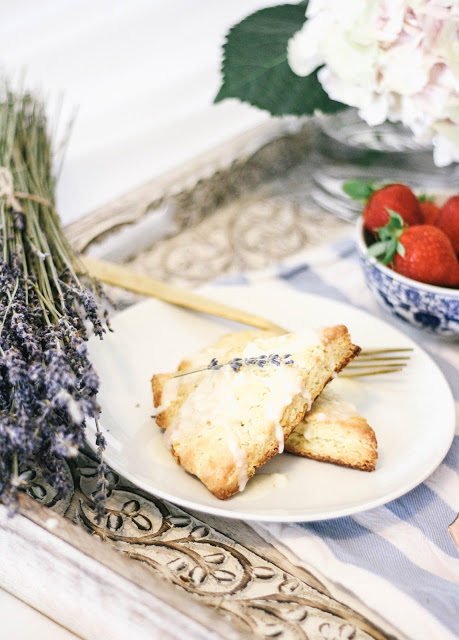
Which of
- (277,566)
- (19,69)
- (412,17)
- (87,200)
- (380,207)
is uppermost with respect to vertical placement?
(412,17)

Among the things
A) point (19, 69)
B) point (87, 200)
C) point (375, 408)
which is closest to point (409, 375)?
point (375, 408)

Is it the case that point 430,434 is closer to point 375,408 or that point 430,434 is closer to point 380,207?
point 375,408

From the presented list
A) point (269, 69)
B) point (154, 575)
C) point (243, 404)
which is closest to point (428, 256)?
point (243, 404)

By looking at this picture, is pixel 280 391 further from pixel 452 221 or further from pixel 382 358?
pixel 452 221

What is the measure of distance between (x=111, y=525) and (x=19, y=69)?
1392 mm

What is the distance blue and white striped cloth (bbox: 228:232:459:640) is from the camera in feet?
2.35

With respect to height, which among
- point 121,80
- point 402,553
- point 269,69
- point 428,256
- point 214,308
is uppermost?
point 269,69

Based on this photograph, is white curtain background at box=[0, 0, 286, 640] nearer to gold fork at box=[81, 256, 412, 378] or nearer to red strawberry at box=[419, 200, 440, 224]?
gold fork at box=[81, 256, 412, 378]

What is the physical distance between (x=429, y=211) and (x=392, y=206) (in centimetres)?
11

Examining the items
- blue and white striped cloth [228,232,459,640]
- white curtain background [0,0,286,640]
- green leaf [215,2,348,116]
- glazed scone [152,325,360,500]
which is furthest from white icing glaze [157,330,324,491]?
white curtain background [0,0,286,640]

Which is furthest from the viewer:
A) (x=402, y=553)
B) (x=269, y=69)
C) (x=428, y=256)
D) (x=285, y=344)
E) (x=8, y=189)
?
(x=269, y=69)

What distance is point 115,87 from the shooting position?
6.07 feet

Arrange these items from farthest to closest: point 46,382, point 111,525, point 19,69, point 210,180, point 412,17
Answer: point 19,69
point 210,180
point 412,17
point 111,525
point 46,382

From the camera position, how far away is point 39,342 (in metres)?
0.81
